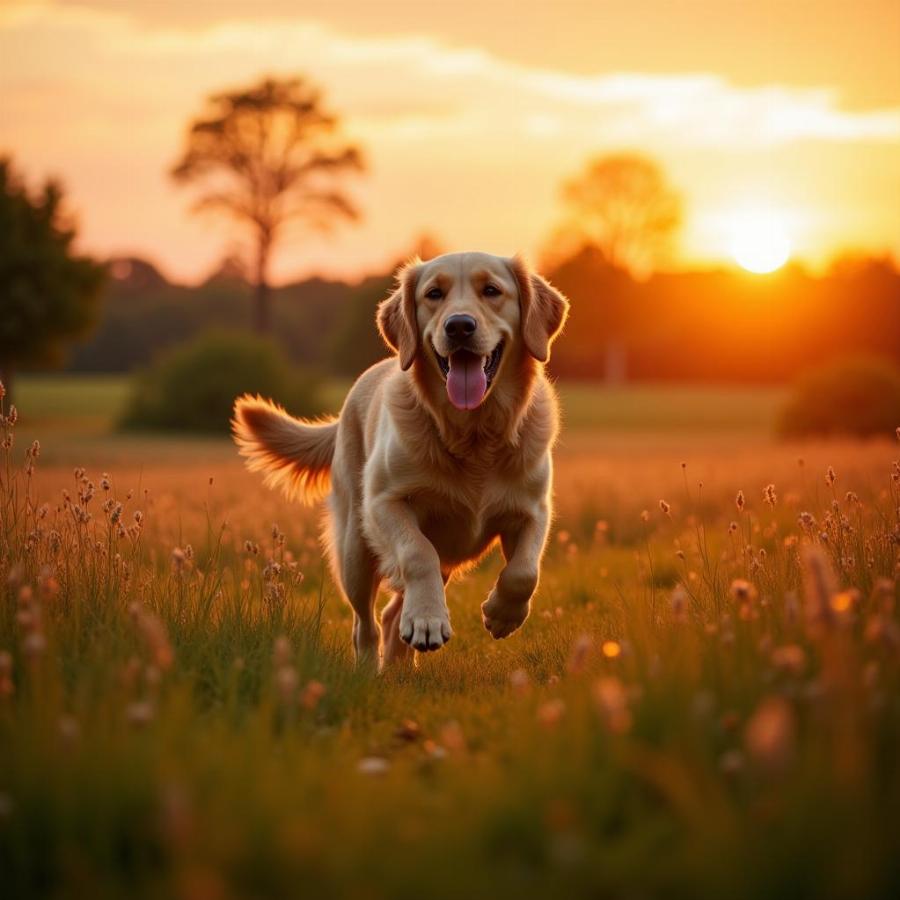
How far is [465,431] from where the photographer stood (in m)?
5.21

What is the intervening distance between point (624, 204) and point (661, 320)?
20.1 feet

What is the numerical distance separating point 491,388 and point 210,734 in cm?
270

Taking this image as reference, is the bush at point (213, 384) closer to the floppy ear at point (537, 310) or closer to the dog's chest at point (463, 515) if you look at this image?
the floppy ear at point (537, 310)

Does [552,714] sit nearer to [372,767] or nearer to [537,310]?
[372,767]

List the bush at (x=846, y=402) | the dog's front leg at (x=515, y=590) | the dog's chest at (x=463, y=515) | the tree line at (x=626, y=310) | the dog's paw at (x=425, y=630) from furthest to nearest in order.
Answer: the tree line at (x=626, y=310) → the bush at (x=846, y=402) → the dog's chest at (x=463, y=515) → the dog's front leg at (x=515, y=590) → the dog's paw at (x=425, y=630)

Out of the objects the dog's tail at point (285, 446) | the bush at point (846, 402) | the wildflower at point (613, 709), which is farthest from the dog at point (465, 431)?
the bush at point (846, 402)

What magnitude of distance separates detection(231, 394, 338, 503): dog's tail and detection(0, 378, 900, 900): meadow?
2.02m

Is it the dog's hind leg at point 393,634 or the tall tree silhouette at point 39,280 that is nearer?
the dog's hind leg at point 393,634

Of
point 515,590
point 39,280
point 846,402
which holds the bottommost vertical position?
point 515,590

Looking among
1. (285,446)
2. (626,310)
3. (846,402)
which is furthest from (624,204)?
(285,446)

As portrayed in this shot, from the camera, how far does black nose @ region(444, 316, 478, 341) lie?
197 inches

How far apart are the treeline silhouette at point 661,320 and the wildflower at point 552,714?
46433mm

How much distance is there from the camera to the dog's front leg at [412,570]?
434cm

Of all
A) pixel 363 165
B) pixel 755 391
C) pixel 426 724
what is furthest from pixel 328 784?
pixel 755 391
